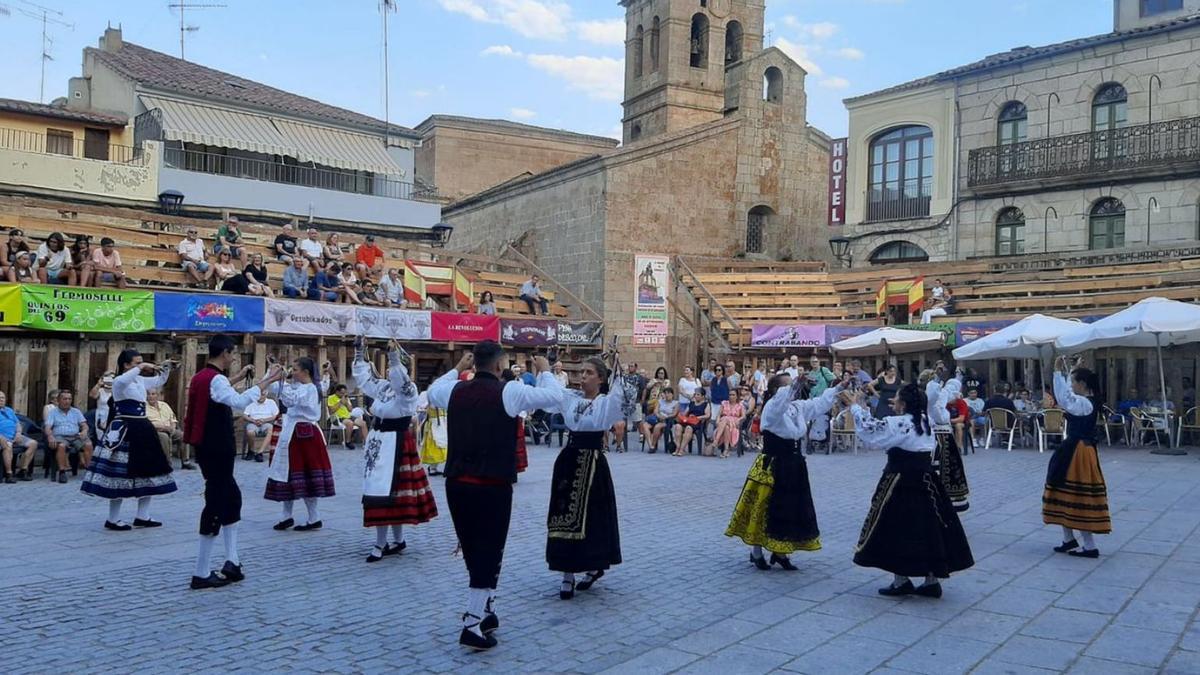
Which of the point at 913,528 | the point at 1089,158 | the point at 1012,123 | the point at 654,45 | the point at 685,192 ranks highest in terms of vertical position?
the point at 654,45

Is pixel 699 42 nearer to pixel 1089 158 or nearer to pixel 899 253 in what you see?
pixel 899 253

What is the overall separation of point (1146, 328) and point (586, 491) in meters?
13.5

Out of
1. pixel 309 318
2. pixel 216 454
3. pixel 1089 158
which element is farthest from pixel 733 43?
pixel 216 454

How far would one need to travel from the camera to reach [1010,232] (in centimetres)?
2720

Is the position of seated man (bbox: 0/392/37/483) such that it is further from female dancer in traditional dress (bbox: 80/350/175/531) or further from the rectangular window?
the rectangular window

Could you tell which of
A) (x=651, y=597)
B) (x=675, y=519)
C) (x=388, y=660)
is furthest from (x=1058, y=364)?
(x=388, y=660)

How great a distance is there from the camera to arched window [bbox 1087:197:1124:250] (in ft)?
82.6

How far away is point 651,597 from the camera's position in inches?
288

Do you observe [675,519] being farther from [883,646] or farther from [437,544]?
[883,646]

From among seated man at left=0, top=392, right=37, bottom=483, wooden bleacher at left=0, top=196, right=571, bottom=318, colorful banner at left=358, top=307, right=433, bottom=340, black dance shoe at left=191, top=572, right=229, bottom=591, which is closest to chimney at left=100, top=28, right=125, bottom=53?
wooden bleacher at left=0, top=196, right=571, bottom=318

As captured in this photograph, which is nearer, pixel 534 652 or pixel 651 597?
pixel 534 652

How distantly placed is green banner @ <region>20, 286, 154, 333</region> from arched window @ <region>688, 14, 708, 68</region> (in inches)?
977

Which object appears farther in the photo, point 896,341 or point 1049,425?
point 896,341

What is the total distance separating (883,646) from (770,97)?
29.5 metres
